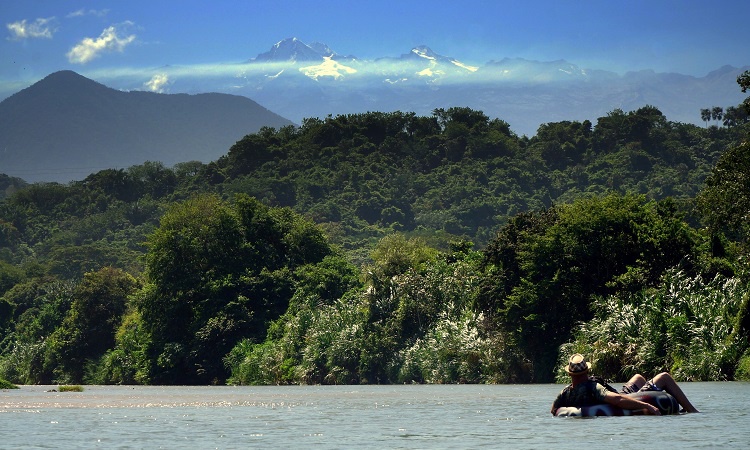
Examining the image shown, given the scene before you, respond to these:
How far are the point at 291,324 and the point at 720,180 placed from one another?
28599 millimetres

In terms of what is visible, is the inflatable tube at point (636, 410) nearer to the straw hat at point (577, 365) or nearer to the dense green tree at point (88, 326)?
the straw hat at point (577, 365)

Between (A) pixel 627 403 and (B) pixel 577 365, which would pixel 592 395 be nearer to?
(A) pixel 627 403

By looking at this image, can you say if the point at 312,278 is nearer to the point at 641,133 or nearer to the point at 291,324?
the point at 291,324

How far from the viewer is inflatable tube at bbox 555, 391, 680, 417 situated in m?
24.0

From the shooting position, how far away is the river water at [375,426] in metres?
19.6

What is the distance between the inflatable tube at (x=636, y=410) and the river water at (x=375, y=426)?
22 centimetres

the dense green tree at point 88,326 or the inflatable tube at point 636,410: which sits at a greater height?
the inflatable tube at point 636,410

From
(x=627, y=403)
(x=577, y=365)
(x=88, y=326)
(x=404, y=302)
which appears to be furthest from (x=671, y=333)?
(x=88, y=326)

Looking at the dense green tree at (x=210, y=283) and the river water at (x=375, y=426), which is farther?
the dense green tree at (x=210, y=283)

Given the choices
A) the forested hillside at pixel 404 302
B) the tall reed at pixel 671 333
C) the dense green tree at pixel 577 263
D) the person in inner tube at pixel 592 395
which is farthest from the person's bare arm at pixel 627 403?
the dense green tree at pixel 577 263

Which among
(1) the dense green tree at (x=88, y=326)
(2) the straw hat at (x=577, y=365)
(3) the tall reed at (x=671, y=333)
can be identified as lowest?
(1) the dense green tree at (x=88, y=326)

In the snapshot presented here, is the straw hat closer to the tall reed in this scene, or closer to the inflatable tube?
the inflatable tube

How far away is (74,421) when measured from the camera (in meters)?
26.0

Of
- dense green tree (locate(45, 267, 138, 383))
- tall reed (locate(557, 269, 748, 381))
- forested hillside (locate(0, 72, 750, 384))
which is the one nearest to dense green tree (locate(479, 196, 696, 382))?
forested hillside (locate(0, 72, 750, 384))
